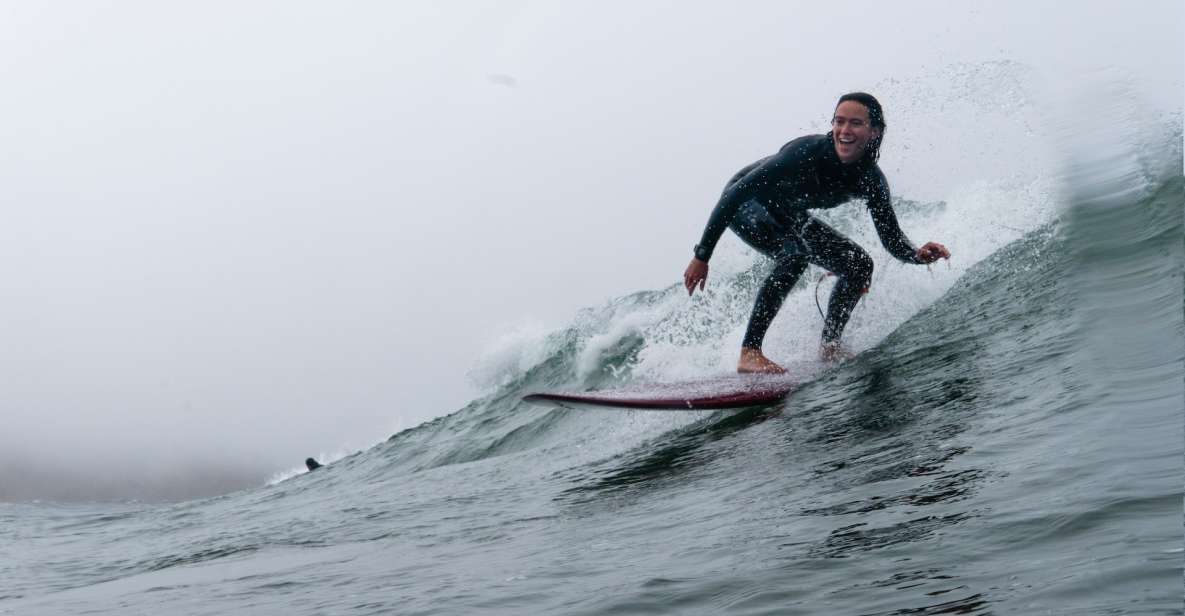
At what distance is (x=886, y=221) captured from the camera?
7.44m

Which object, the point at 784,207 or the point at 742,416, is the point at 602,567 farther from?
the point at 784,207

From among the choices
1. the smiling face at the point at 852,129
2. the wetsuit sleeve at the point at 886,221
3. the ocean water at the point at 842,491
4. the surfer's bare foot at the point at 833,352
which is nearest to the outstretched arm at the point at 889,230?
the wetsuit sleeve at the point at 886,221

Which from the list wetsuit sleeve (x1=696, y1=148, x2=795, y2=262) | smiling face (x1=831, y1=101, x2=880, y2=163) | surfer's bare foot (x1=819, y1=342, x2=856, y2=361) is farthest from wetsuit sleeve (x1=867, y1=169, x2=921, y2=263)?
surfer's bare foot (x1=819, y1=342, x2=856, y2=361)

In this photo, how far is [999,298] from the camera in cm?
798

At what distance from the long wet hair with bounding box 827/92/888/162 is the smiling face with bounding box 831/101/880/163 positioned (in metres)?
0.03

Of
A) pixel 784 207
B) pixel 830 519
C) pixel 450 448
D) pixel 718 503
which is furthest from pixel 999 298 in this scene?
pixel 450 448

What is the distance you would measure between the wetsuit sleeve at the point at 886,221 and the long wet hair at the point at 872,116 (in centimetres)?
15

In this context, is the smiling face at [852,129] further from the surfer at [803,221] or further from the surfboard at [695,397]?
the surfboard at [695,397]

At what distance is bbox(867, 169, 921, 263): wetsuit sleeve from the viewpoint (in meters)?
7.38

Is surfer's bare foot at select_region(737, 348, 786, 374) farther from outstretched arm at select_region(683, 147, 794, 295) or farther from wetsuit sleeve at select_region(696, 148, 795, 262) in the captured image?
wetsuit sleeve at select_region(696, 148, 795, 262)

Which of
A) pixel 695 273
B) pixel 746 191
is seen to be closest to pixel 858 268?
pixel 746 191

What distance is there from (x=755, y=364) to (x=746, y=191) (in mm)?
1207

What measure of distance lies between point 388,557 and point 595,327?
1018 cm

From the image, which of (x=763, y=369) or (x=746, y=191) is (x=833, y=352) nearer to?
(x=763, y=369)
